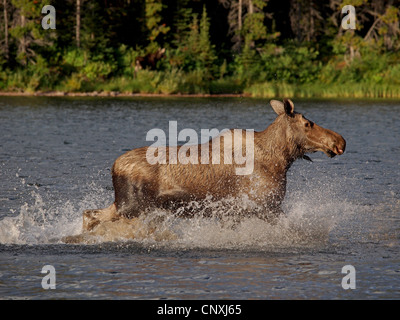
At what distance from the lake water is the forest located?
89.3ft

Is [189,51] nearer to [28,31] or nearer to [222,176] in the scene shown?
[28,31]

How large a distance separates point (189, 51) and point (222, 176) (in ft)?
143

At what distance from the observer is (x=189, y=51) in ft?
177

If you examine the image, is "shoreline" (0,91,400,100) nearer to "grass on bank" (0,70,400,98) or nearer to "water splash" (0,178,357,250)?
"grass on bank" (0,70,400,98)

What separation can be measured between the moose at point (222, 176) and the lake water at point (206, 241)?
36 cm

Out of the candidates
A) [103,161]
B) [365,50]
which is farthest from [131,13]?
[103,161]

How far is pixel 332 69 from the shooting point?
5353 cm

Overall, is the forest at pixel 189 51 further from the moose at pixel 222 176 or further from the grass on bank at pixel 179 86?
the moose at pixel 222 176

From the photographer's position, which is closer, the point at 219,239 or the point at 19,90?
the point at 219,239

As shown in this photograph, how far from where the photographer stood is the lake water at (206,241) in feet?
30.0

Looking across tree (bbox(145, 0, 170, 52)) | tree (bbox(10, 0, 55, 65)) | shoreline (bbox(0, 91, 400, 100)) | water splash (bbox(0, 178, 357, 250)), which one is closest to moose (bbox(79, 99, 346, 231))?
water splash (bbox(0, 178, 357, 250))

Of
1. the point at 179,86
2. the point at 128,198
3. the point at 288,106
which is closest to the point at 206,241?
the point at 128,198

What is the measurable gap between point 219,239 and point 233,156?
1.10 meters
